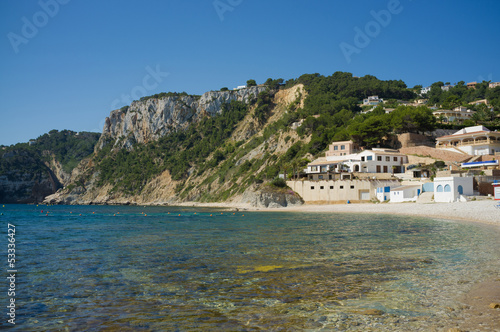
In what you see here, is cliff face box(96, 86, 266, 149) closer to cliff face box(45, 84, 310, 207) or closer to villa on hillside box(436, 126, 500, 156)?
cliff face box(45, 84, 310, 207)

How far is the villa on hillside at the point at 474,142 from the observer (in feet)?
169

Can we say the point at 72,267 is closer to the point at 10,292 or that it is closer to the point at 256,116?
the point at 10,292

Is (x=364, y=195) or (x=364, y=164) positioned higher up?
(x=364, y=164)

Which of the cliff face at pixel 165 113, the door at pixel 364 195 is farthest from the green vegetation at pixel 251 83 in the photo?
the door at pixel 364 195

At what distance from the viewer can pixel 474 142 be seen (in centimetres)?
5338

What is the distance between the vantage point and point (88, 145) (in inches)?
6442

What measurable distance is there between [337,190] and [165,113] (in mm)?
89244

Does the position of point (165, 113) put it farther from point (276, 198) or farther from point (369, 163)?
point (369, 163)

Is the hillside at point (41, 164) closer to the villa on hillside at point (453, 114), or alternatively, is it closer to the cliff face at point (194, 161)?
the cliff face at point (194, 161)

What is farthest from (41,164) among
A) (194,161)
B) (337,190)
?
(337,190)

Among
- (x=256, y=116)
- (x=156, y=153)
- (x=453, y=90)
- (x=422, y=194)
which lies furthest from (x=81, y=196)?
(x=453, y=90)

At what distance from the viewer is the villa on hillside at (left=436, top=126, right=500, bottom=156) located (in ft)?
169

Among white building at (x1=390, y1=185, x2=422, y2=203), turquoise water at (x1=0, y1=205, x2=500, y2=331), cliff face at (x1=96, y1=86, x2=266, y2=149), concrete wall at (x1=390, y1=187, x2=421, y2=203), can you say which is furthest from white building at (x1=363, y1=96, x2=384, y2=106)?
turquoise water at (x1=0, y1=205, x2=500, y2=331)

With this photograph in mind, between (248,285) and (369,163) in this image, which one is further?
(369,163)
